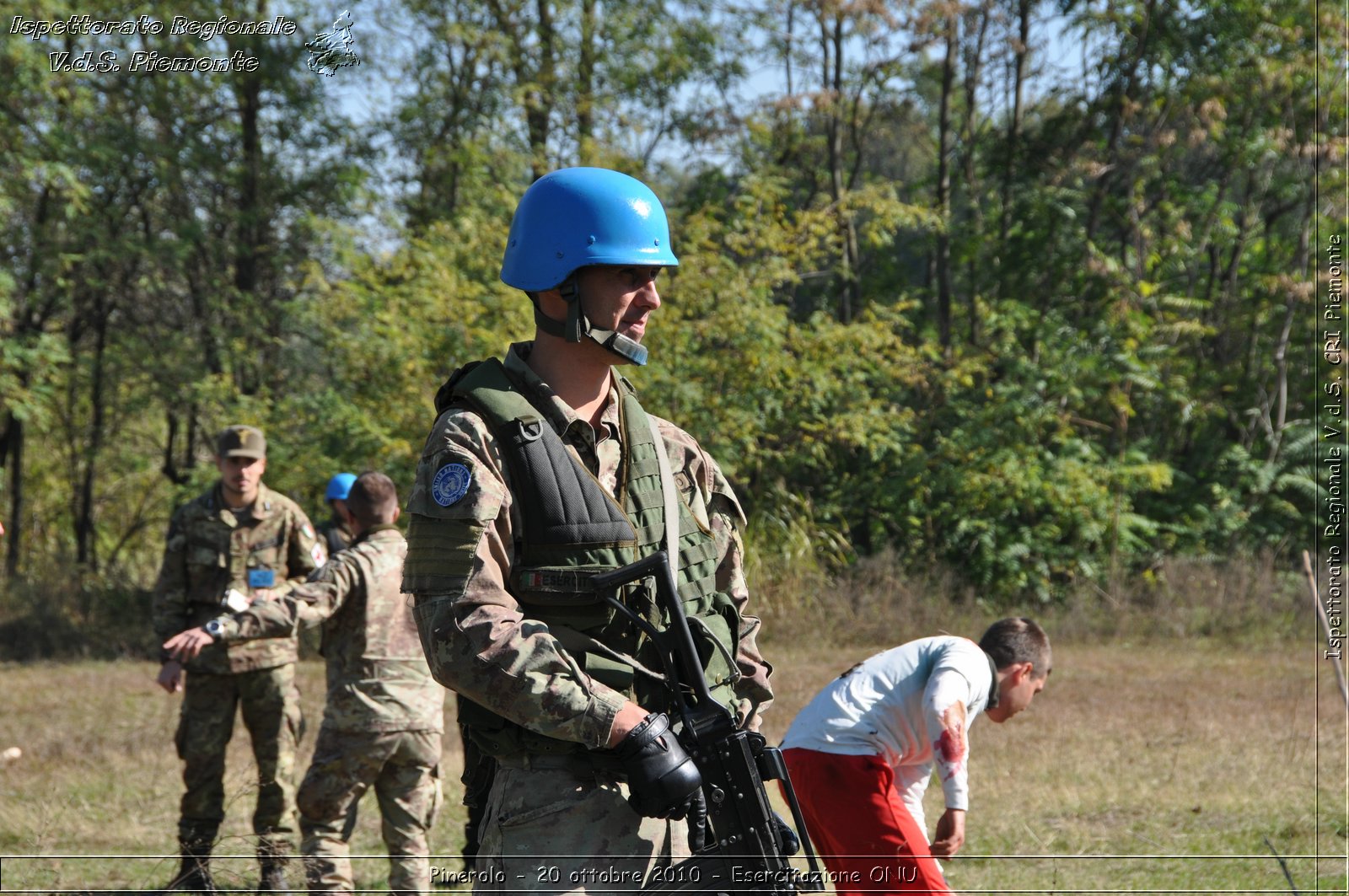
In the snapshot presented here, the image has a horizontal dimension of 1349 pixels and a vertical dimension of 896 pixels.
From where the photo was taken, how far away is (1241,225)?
17.9m

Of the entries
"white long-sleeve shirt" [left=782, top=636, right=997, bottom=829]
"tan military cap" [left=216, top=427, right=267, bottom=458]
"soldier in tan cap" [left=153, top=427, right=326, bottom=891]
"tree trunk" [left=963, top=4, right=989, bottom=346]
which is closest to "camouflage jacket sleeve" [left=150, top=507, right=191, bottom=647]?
"soldier in tan cap" [left=153, top=427, right=326, bottom=891]

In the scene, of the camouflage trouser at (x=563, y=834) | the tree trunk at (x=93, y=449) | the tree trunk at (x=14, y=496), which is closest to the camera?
the camouflage trouser at (x=563, y=834)

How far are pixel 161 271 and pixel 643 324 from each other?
58.9ft

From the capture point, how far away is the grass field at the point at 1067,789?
5.80 m

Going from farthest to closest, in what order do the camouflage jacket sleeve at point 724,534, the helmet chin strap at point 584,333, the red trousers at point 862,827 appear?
the red trousers at point 862,827, the camouflage jacket sleeve at point 724,534, the helmet chin strap at point 584,333

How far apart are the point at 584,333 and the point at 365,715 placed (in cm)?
305

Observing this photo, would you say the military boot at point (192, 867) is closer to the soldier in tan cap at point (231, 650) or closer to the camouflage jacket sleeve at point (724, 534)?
the soldier in tan cap at point (231, 650)

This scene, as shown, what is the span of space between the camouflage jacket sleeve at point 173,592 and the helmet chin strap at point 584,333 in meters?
4.08

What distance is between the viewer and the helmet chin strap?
269 cm

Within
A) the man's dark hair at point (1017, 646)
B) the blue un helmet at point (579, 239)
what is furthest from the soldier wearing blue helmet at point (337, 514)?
the blue un helmet at point (579, 239)

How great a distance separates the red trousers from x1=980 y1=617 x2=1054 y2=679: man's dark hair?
52 cm

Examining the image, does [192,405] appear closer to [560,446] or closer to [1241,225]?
[1241,225]

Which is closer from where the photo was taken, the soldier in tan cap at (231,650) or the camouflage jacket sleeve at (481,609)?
the camouflage jacket sleeve at (481,609)

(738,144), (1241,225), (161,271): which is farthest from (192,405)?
(1241,225)
